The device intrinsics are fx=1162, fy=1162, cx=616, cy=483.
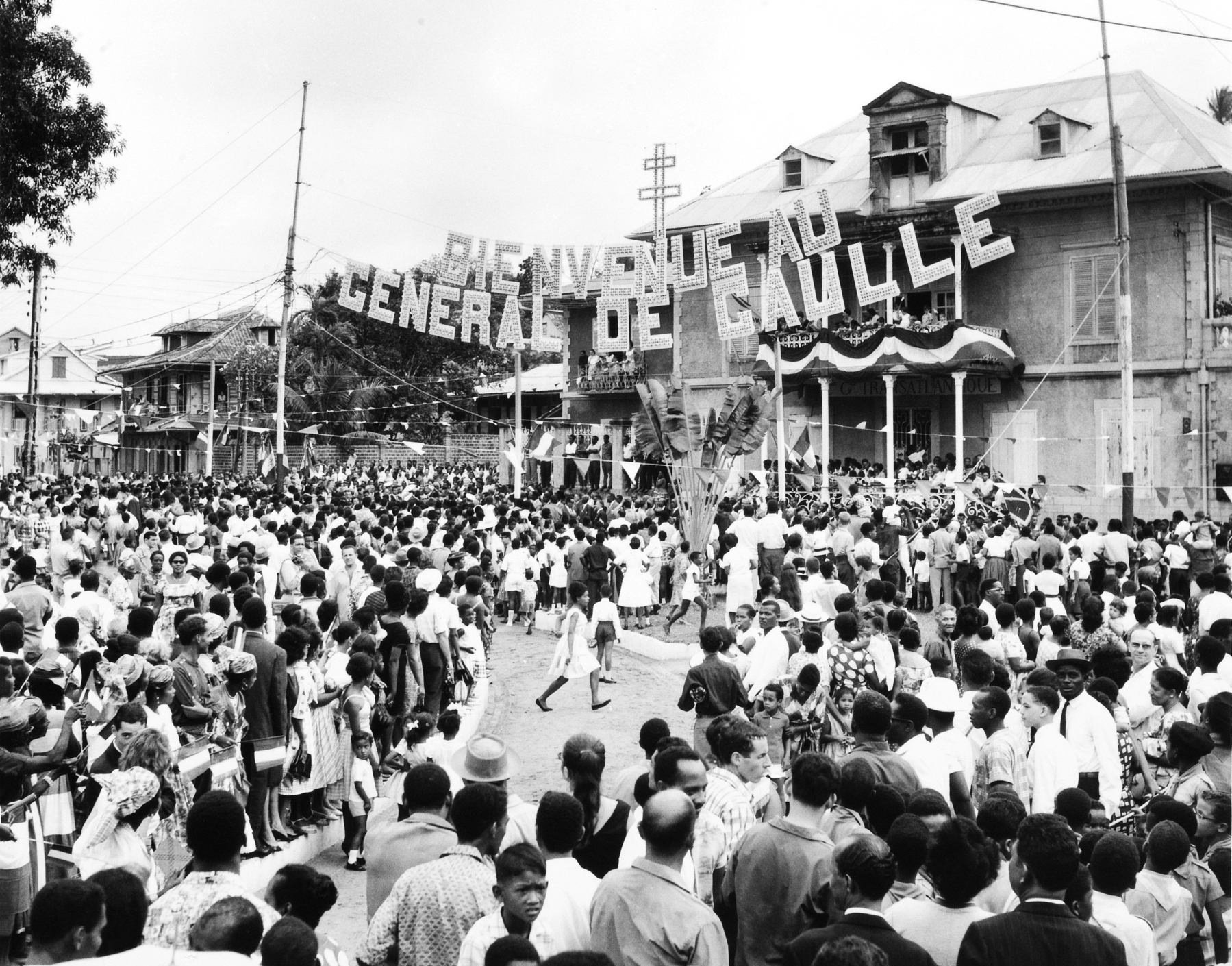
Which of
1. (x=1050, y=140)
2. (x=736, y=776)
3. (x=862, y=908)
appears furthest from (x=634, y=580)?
(x=1050, y=140)

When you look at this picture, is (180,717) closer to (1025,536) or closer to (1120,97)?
(1025,536)

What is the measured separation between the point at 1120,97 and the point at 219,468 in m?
38.1

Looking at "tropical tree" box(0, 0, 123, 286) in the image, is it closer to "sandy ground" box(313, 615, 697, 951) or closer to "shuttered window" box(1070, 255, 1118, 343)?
"sandy ground" box(313, 615, 697, 951)

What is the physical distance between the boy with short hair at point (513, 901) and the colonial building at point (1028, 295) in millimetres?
21816

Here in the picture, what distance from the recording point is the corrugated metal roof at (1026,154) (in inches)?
1013

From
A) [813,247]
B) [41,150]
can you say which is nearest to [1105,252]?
[813,247]

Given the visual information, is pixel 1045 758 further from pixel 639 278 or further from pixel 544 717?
pixel 639 278

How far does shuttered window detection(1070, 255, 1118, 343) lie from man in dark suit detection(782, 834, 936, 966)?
25224 mm

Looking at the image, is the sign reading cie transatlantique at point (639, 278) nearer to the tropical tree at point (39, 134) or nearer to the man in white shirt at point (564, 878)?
the tropical tree at point (39, 134)

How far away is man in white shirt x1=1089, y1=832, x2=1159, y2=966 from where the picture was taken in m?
4.22

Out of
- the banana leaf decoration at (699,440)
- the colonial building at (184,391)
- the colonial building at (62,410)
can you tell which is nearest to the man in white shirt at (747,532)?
the banana leaf decoration at (699,440)

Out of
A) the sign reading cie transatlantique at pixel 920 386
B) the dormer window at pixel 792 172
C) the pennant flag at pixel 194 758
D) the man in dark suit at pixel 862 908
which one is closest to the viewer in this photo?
the man in dark suit at pixel 862 908

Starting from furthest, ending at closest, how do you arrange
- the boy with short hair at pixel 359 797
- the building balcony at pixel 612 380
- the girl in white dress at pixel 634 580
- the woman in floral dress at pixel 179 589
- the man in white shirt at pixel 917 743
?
the building balcony at pixel 612 380
the girl in white dress at pixel 634 580
the woman in floral dress at pixel 179 589
the boy with short hair at pixel 359 797
the man in white shirt at pixel 917 743

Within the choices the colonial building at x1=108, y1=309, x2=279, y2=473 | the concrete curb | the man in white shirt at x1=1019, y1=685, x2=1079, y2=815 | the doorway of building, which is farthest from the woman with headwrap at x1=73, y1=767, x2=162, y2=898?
the colonial building at x1=108, y1=309, x2=279, y2=473
